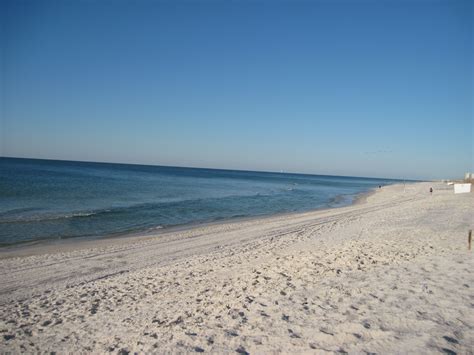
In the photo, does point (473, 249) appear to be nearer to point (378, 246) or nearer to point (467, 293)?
point (378, 246)

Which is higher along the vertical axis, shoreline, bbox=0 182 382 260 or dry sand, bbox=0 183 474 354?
dry sand, bbox=0 183 474 354

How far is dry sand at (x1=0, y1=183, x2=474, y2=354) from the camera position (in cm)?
443

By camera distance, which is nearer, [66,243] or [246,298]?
[246,298]

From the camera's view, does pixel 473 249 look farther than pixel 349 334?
Yes

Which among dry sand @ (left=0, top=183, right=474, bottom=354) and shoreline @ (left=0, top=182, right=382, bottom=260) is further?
shoreline @ (left=0, top=182, right=382, bottom=260)

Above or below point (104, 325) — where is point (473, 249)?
above

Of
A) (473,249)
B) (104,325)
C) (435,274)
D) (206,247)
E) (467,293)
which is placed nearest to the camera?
(104,325)

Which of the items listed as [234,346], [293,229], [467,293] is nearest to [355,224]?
[293,229]

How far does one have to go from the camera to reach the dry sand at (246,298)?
174 inches

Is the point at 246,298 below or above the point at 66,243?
above

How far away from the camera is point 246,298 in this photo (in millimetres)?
5961

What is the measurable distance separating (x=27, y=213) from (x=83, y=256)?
1172 cm

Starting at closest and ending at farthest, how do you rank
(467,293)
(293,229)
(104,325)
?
(104,325) < (467,293) < (293,229)

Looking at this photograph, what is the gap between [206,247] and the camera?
37.5 ft
